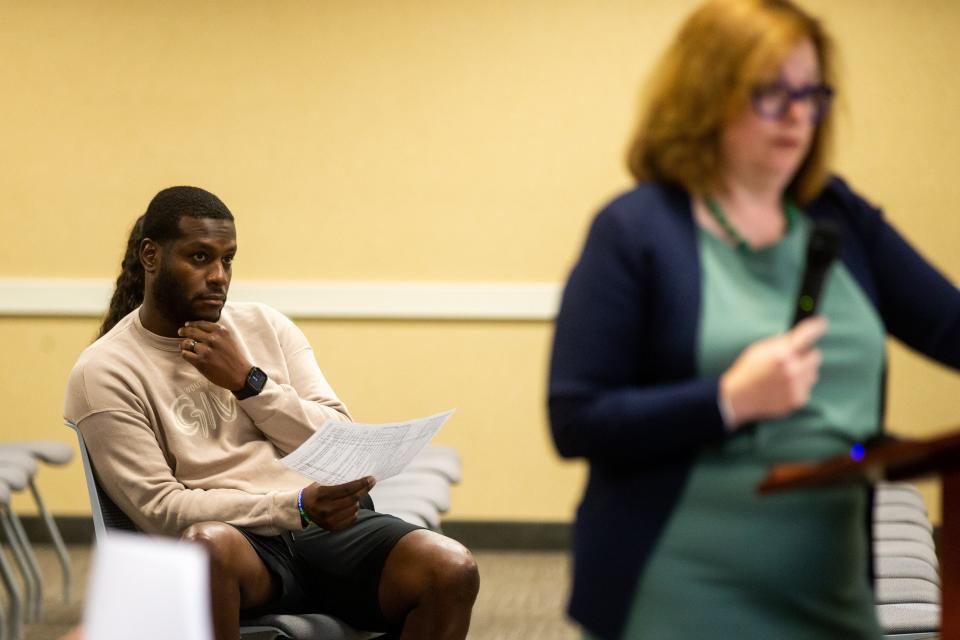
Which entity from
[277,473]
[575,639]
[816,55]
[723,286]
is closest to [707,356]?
[723,286]

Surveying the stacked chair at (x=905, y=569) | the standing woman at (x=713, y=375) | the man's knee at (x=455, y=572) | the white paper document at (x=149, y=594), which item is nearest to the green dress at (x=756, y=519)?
the standing woman at (x=713, y=375)

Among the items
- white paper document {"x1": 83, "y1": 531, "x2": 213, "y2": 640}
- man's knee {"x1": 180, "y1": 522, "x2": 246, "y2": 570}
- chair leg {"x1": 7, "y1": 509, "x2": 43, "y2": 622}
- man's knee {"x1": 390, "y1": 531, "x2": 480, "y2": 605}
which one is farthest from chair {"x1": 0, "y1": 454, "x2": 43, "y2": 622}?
white paper document {"x1": 83, "y1": 531, "x2": 213, "y2": 640}

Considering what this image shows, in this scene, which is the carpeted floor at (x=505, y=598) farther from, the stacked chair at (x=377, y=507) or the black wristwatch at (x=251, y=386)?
the black wristwatch at (x=251, y=386)

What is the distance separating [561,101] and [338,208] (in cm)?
113

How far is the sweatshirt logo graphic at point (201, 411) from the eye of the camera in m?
2.54

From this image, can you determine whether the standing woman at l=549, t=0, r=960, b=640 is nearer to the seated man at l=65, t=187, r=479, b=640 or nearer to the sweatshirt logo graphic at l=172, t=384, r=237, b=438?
the seated man at l=65, t=187, r=479, b=640

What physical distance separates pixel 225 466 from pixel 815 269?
156 cm

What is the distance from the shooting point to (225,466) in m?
2.56

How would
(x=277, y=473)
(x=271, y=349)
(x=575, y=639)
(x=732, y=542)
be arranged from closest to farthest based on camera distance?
(x=732, y=542)
(x=277, y=473)
(x=271, y=349)
(x=575, y=639)

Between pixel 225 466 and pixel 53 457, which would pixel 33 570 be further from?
pixel 225 466

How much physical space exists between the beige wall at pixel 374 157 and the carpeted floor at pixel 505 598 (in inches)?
13.7

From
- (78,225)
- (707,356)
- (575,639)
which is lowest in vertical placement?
(575,639)

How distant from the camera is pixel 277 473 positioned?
259 centimetres

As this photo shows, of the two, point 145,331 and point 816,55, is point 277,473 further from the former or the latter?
point 816,55
